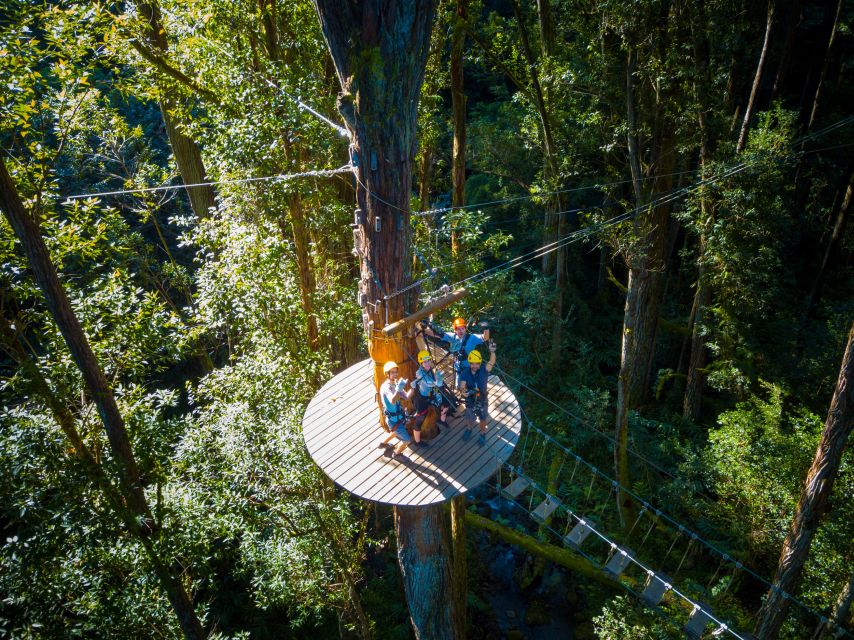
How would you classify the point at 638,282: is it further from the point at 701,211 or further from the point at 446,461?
the point at 446,461

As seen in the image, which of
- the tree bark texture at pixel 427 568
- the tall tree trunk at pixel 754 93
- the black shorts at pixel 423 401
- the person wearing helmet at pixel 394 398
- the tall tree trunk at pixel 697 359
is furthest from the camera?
the tall tree trunk at pixel 697 359

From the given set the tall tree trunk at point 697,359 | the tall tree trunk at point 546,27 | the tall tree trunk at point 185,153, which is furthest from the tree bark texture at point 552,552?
the tall tree trunk at point 546,27

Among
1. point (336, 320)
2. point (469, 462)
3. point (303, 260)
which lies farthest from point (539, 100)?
point (469, 462)

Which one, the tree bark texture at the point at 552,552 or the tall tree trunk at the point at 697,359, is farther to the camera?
the tall tree trunk at the point at 697,359

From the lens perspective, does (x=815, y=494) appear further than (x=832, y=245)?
No

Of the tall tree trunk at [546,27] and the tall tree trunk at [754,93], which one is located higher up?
the tall tree trunk at [546,27]

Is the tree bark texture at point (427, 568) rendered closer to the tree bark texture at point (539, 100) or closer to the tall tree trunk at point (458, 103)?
the tall tree trunk at point (458, 103)
